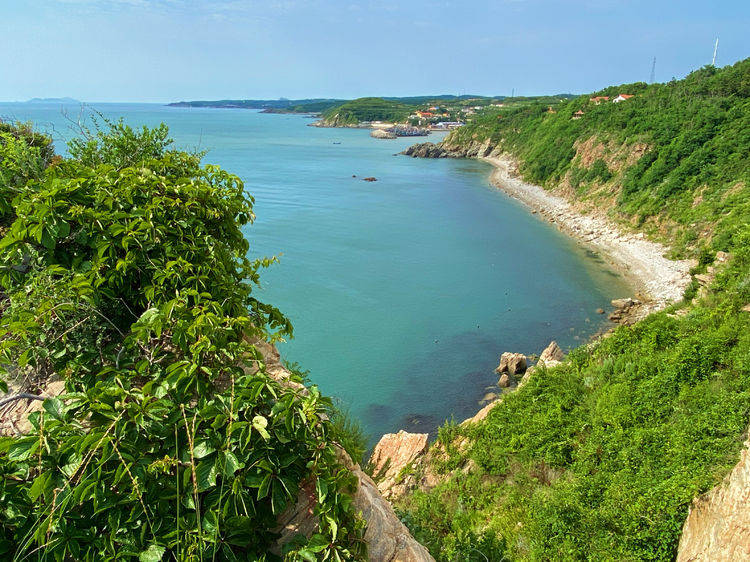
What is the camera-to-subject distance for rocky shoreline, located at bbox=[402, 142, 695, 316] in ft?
69.7

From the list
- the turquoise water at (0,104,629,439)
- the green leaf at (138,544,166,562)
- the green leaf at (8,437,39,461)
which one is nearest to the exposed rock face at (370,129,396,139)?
the turquoise water at (0,104,629,439)

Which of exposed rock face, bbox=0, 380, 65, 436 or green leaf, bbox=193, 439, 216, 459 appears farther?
exposed rock face, bbox=0, 380, 65, 436

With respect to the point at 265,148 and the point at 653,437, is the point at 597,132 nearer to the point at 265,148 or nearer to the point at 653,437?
the point at 653,437

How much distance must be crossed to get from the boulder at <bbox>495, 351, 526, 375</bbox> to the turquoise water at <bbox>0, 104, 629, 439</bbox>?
0.56 meters

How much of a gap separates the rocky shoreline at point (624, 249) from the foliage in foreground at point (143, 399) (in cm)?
1993

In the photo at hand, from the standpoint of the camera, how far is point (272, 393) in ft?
8.73

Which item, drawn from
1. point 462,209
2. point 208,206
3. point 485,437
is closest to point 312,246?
point 462,209

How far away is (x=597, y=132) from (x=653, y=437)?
43404mm

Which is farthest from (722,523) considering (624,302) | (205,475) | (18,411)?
(624,302)

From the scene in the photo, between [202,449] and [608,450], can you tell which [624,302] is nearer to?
[608,450]

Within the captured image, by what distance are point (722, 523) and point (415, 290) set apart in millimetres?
18902

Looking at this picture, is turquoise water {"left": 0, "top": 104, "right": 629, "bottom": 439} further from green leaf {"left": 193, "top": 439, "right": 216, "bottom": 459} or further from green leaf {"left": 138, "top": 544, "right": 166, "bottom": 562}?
green leaf {"left": 138, "top": 544, "right": 166, "bottom": 562}

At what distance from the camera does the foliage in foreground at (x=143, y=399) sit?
2.24 m

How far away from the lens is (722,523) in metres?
5.80
